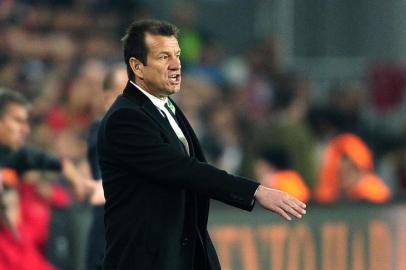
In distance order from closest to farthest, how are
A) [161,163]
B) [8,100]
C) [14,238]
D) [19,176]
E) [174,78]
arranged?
[161,163] → [174,78] → [8,100] → [19,176] → [14,238]

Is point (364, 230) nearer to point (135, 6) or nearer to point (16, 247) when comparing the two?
point (16, 247)

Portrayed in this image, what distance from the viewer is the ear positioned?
6.30 meters

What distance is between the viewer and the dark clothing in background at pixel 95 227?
27.1 ft

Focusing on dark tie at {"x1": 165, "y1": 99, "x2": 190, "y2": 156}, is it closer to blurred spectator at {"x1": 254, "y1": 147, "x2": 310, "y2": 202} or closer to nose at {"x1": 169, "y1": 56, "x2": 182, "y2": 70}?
nose at {"x1": 169, "y1": 56, "x2": 182, "y2": 70}

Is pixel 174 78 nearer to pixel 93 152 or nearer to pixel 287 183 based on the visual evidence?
pixel 93 152

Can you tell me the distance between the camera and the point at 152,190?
618 cm

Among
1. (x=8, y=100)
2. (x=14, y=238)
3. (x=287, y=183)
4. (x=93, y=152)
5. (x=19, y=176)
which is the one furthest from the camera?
(x=287, y=183)

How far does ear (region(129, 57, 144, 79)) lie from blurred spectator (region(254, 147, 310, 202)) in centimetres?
588

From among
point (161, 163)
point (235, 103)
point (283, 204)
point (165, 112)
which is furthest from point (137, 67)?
point (235, 103)

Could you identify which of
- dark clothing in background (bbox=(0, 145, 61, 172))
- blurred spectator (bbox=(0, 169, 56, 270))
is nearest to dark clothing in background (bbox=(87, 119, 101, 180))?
dark clothing in background (bbox=(0, 145, 61, 172))

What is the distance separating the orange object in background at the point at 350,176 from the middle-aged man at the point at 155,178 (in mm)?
5385

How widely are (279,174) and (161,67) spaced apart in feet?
21.7

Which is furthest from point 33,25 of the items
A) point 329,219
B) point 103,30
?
point 329,219

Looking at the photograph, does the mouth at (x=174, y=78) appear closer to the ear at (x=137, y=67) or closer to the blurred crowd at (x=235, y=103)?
the ear at (x=137, y=67)
